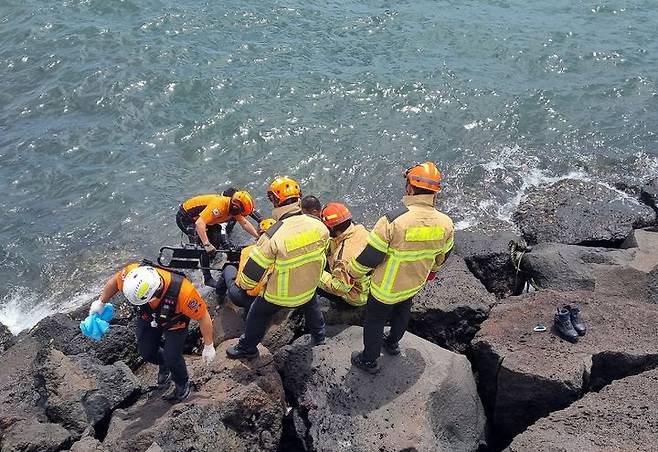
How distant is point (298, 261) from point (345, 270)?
4.32 ft

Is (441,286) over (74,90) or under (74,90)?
over

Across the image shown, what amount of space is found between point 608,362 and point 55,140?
1307cm

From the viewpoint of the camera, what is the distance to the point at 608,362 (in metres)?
7.13

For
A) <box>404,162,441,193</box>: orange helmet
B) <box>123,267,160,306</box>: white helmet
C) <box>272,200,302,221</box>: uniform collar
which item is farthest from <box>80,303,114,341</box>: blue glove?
<box>404,162,441,193</box>: orange helmet

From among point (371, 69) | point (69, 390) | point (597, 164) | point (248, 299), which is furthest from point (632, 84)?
point (69, 390)

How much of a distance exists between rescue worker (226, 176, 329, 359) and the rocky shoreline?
0.77m

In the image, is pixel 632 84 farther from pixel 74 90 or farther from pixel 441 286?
pixel 74 90

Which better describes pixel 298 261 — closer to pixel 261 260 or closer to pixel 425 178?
pixel 261 260

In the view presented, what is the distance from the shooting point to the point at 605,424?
6098mm

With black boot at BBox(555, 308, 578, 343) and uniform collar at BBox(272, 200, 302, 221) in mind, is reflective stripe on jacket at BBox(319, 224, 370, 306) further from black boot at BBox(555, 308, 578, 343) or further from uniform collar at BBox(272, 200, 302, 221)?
black boot at BBox(555, 308, 578, 343)

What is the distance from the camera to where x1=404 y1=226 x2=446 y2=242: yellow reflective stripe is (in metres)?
6.18

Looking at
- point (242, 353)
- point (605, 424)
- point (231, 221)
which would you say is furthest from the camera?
point (231, 221)

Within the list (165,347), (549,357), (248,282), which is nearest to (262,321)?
(248,282)

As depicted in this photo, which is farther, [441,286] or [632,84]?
[632,84]
